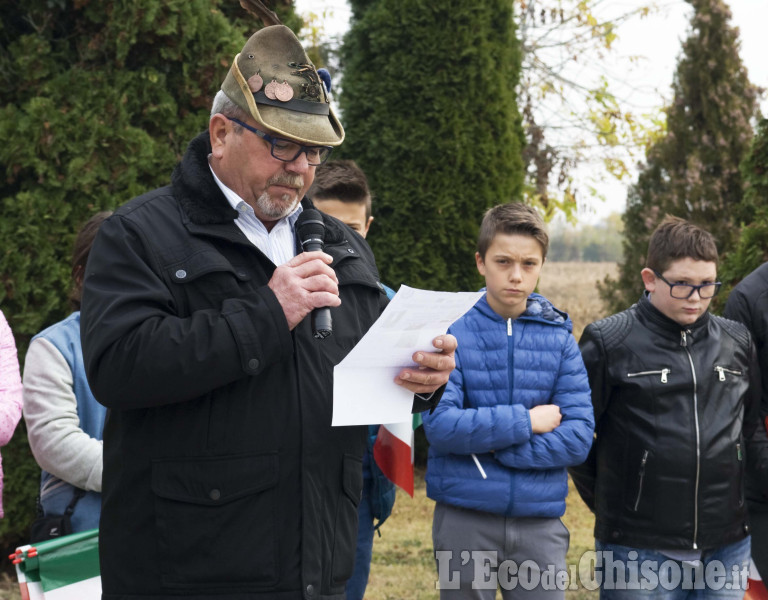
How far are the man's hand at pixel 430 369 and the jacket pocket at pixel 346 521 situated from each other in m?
0.25

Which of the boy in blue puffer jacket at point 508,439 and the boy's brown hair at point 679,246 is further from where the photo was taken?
the boy's brown hair at point 679,246

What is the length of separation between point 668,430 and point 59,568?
2552 millimetres

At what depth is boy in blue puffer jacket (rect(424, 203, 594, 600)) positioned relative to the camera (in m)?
3.79

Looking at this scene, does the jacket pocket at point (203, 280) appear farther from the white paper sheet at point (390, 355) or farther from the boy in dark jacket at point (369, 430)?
the boy in dark jacket at point (369, 430)

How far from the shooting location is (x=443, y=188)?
8945 mm

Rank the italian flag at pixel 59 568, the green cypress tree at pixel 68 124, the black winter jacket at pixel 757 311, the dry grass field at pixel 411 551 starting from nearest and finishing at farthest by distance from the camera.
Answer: the italian flag at pixel 59 568
the black winter jacket at pixel 757 311
the green cypress tree at pixel 68 124
the dry grass field at pixel 411 551

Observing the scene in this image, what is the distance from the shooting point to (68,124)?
5.50 metres

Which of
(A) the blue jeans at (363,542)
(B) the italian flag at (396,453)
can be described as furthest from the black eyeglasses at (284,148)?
(A) the blue jeans at (363,542)

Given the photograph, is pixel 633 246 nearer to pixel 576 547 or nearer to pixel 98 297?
pixel 576 547

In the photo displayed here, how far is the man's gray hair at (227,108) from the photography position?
2471mm

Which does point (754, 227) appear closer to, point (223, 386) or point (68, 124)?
point (68, 124)

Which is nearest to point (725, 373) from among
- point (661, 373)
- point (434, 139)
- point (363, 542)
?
point (661, 373)

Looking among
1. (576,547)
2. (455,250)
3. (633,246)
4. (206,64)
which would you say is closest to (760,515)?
(576,547)

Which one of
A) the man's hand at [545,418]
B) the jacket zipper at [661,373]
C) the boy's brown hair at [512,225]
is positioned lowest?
the man's hand at [545,418]
